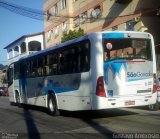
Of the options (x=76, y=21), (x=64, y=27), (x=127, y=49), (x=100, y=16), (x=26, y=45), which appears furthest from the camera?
(x=26, y=45)

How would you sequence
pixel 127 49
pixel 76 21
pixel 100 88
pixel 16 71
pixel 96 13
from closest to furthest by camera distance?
pixel 100 88 → pixel 127 49 → pixel 16 71 → pixel 96 13 → pixel 76 21

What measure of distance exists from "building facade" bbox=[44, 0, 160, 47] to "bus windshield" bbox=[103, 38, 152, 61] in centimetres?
1122

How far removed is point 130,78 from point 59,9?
32335mm

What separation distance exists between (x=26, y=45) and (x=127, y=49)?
40.2 m

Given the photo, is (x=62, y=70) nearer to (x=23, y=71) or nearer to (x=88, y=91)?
(x=88, y=91)

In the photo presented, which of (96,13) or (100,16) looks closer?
(100,16)

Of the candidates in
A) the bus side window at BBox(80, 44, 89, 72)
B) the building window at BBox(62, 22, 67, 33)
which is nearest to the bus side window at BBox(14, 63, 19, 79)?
the bus side window at BBox(80, 44, 89, 72)

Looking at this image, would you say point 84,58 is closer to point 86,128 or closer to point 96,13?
point 86,128

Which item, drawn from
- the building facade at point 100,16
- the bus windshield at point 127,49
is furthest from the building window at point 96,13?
the bus windshield at point 127,49

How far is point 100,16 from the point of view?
107ft

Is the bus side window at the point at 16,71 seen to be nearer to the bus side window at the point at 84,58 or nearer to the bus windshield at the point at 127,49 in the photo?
the bus side window at the point at 84,58

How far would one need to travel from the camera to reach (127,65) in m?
12.2

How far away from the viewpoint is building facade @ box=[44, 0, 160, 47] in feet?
84.2

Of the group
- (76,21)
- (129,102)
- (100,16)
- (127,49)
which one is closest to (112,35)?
(127,49)
